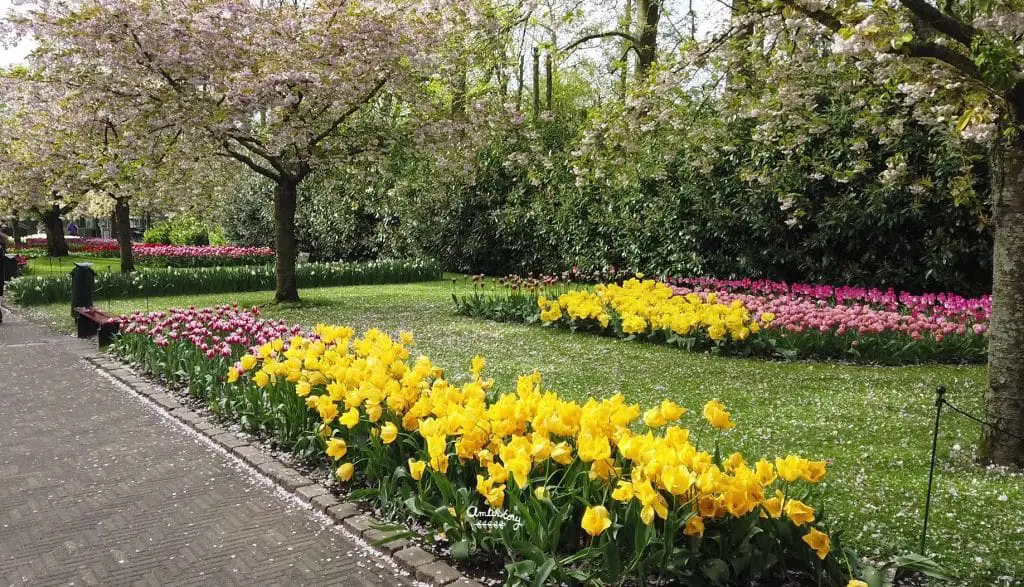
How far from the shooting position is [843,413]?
580 cm

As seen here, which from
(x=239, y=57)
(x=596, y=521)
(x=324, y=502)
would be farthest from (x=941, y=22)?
(x=239, y=57)

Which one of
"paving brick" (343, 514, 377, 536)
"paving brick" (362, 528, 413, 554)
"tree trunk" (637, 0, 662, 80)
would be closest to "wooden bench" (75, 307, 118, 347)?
"paving brick" (343, 514, 377, 536)

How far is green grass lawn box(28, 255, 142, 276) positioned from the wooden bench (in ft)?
34.0

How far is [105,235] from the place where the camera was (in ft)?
182

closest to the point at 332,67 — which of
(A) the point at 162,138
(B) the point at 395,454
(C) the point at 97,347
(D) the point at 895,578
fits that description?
(A) the point at 162,138

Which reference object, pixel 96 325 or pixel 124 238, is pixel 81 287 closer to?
pixel 96 325

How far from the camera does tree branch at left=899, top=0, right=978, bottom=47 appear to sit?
4.00 m

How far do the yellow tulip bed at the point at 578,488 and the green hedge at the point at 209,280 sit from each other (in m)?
11.2

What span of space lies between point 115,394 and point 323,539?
4.24 meters

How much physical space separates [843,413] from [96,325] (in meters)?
9.25

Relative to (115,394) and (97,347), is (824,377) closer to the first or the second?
(115,394)

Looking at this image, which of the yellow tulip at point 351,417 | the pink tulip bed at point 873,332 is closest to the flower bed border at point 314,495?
the yellow tulip at point 351,417

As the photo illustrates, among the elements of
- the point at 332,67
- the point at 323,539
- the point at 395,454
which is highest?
the point at 332,67

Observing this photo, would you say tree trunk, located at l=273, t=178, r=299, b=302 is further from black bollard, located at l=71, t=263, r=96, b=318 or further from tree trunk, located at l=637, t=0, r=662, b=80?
tree trunk, located at l=637, t=0, r=662, b=80
